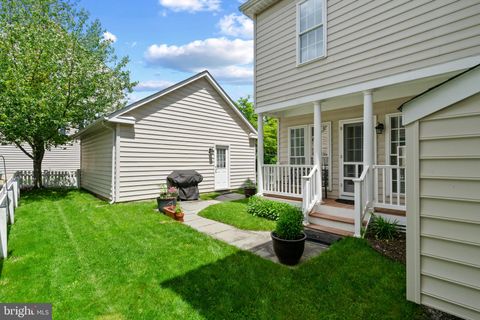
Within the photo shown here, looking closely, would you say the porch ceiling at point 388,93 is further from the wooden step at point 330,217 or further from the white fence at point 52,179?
the white fence at point 52,179

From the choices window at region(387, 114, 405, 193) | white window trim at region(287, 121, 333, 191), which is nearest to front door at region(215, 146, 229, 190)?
white window trim at region(287, 121, 333, 191)

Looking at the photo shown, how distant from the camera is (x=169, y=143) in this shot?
974cm

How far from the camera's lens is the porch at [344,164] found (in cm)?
491

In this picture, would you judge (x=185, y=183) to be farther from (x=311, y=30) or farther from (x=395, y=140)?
(x=395, y=140)

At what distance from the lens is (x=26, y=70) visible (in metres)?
9.55

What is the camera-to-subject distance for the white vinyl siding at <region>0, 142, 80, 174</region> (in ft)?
50.6

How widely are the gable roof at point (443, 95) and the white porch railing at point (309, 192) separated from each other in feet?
10.3

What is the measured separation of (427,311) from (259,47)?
699 centimetres

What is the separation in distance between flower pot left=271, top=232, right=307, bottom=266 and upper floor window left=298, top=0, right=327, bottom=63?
172 inches

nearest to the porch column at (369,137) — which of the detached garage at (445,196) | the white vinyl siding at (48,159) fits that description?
the detached garage at (445,196)

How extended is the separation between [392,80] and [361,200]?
2.34 meters

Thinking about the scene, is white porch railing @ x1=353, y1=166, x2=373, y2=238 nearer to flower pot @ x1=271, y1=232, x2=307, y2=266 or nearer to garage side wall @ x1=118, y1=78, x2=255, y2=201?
flower pot @ x1=271, y1=232, x2=307, y2=266

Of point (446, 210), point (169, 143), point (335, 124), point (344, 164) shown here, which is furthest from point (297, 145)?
point (446, 210)

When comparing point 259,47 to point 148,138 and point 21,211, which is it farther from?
point 21,211
